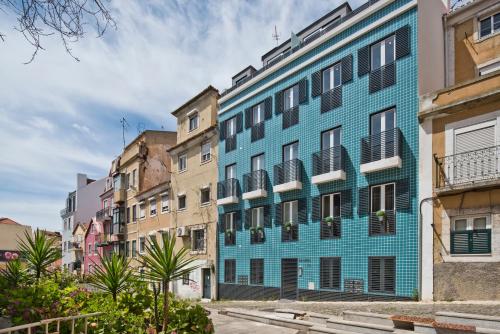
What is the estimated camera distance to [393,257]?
16344 mm

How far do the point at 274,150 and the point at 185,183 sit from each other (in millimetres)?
10371

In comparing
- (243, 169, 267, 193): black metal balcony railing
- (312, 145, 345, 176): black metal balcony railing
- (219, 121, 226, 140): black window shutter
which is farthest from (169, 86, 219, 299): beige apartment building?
(312, 145, 345, 176): black metal balcony railing

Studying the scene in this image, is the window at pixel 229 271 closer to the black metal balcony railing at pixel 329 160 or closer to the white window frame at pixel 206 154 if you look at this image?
the white window frame at pixel 206 154

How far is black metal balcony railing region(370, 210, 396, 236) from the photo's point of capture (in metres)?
16.5

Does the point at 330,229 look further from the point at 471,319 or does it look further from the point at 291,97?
the point at 471,319

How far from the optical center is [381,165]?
1670cm

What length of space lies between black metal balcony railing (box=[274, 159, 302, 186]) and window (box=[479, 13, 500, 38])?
9.17 m

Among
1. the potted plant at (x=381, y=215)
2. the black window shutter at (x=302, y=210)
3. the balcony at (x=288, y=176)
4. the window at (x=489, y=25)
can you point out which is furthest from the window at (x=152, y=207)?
the window at (x=489, y=25)

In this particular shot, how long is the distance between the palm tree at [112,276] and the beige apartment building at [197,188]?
18182 mm

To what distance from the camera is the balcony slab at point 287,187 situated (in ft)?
68.0

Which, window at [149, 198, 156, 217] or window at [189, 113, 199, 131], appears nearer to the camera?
window at [189, 113, 199, 131]

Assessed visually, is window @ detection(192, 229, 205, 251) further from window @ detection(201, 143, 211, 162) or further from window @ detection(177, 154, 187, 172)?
window @ detection(177, 154, 187, 172)

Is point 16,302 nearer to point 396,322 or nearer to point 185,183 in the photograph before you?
point 396,322

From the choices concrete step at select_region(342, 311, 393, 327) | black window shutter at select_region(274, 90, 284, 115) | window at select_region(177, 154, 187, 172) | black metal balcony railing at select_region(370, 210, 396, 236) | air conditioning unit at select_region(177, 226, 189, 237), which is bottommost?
concrete step at select_region(342, 311, 393, 327)
